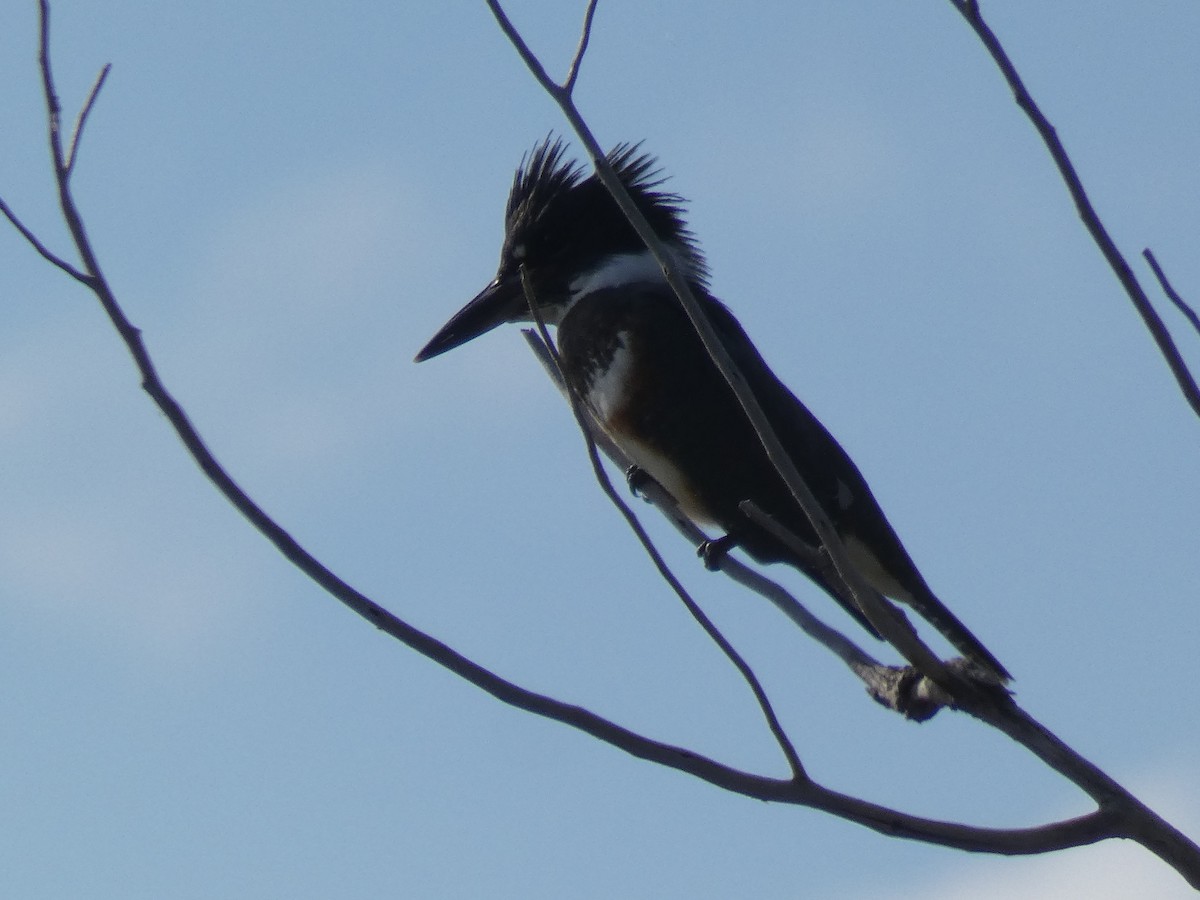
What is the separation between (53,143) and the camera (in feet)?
7.08

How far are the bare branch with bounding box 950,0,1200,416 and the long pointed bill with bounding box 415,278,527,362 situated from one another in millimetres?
3105

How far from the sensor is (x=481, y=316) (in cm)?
508

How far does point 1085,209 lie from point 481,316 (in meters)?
3.29

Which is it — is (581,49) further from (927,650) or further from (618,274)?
(618,274)

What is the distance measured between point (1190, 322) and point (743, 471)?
90.1 inches

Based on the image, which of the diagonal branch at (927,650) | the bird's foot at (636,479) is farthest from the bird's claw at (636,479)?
the diagonal branch at (927,650)

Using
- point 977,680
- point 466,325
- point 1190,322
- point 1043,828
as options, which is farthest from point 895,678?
point 466,325

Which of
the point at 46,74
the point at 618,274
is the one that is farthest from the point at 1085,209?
the point at 618,274

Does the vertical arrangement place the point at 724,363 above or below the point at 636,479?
below

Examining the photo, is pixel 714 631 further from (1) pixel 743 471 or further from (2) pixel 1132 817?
(1) pixel 743 471

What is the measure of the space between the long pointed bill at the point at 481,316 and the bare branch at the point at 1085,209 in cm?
310

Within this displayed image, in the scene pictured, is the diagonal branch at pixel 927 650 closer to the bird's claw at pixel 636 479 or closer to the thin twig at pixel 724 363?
the thin twig at pixel 724 363

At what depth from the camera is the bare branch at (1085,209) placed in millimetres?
1886

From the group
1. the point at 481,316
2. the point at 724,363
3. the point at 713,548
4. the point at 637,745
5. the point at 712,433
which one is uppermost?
the point at 481,316
